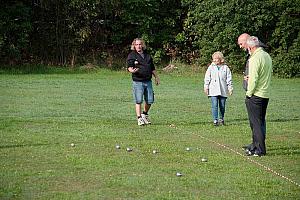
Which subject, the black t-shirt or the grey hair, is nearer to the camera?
the grey hair

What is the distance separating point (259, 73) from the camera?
9414mm

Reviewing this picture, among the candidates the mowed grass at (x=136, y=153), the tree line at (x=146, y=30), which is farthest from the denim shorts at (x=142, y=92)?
the tree line at (x=146, y=30)

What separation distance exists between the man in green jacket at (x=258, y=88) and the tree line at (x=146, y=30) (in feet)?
80.4

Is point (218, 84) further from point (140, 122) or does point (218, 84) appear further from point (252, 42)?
point (252, 42)

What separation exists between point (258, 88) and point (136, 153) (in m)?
2.23

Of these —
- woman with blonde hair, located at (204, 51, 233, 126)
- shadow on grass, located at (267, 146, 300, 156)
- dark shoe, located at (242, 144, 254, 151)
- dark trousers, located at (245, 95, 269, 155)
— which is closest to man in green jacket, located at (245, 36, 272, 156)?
dark trousers, located at (245, 95, 269, 155)

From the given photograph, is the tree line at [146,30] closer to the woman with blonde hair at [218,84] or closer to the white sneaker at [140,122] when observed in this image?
the woman with blonde hair at [218,84]

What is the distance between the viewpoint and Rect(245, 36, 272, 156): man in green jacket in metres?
9.36

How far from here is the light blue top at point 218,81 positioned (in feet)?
43.9

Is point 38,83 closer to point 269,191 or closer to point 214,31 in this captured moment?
point 214,31

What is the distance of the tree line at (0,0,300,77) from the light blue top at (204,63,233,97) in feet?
67.6

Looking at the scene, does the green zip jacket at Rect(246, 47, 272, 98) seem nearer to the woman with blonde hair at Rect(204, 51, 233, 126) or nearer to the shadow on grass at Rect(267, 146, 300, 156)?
the shadow on grass at Rect(267, 146, 300, 156)

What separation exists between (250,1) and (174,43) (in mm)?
6114

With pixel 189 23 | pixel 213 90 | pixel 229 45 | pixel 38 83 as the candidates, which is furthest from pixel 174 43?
pixel 213 90
